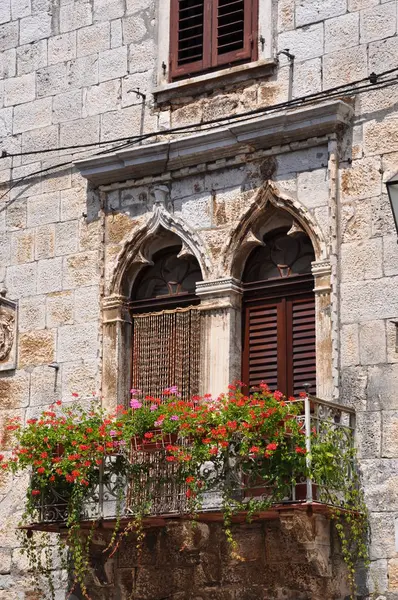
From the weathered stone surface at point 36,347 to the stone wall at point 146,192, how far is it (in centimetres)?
2

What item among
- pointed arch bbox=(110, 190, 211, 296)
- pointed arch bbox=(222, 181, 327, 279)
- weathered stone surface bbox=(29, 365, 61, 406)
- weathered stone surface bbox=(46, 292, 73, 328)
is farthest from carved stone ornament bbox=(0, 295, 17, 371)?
pointed arch bbox=(222, 181, 327, 279)

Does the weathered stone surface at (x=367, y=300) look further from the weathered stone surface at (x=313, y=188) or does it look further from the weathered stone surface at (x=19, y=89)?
the weathered stone surface at (x=19, y=89)

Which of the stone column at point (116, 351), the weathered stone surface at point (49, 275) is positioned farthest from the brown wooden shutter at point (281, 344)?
the weathered stone surface at point (49, 275)

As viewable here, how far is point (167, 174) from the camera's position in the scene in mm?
14477

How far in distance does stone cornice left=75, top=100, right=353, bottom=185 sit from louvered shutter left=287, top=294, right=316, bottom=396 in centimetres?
152

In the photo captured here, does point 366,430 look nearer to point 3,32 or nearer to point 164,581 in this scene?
point 164,581

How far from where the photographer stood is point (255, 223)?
13.9 metres

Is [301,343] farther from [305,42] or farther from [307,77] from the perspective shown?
[305,42]

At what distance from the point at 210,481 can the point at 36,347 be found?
317 cm

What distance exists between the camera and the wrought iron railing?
12258mm

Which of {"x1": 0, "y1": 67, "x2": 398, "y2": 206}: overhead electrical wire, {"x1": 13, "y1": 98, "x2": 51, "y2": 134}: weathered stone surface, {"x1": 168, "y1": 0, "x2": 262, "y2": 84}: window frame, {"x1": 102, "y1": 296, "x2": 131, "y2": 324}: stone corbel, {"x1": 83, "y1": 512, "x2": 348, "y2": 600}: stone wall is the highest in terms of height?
{"x1": 168, "y1": 0, "x2": 262, "y2": 84}: window frame

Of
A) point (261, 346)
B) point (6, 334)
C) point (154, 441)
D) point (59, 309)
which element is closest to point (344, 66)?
point (261, 346)

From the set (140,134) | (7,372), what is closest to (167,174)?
(140,134)

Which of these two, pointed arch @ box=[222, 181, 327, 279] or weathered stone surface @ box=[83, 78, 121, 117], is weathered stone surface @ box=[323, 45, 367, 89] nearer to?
pointed arch @ box=[222, 181, 327, 279]
